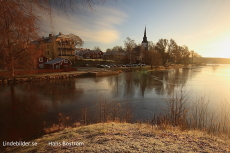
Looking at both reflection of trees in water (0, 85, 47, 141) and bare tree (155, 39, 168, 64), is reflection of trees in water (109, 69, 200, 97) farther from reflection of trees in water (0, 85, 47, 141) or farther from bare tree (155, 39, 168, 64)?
bare tree (155, 39, 168, 64)

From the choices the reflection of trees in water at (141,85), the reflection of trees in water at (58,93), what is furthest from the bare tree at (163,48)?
the reflection of trees in water at (58,93)

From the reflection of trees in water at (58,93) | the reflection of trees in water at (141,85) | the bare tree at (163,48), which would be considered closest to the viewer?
the reflection of trees in water at (58,93)

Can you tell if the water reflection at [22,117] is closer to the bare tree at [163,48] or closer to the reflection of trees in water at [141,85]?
the reflection of trees in water at [141,85]

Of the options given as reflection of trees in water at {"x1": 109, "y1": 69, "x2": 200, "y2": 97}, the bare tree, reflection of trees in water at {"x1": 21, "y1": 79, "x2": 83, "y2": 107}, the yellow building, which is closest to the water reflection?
reflection of trees in water at {"x1": 21, "y1": 79, "x2": 83, "y2": 107}

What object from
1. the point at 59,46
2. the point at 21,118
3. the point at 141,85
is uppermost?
the point at 59,46

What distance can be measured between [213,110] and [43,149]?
11721mm

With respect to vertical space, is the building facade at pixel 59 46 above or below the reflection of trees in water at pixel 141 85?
above

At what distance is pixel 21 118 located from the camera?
9.17 m

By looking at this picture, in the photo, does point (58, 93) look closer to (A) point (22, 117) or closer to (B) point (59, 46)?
(A) point (22, 117)

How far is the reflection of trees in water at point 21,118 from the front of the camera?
22.6 ft

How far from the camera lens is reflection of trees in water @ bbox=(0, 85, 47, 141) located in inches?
272

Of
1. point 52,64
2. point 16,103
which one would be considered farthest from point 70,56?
point 16,103

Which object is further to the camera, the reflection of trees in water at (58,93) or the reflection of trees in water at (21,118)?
the reflection of trees in water at (58,93)

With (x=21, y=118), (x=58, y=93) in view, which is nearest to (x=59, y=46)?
(x=58, y=93)
